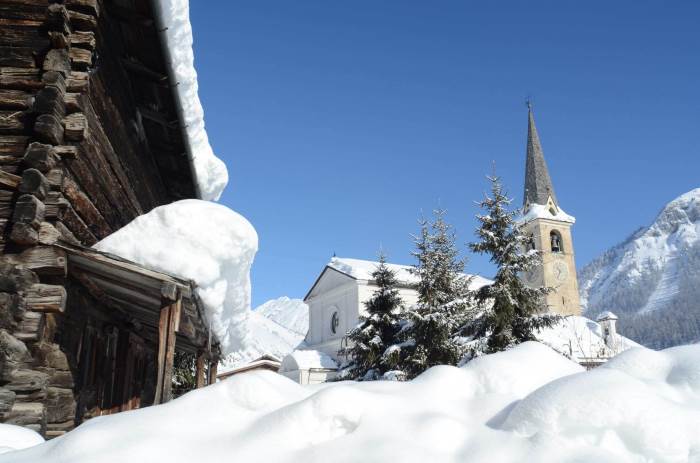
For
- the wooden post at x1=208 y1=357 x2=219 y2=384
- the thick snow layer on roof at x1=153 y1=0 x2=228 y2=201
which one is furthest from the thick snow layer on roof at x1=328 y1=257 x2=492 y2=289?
the thick snow layer on roof at x1=153 y1=0 x2=228 y2=201

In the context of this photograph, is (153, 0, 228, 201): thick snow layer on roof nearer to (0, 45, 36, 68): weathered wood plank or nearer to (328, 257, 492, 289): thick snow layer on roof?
(0, 45, 36, 68): weathered wood plank

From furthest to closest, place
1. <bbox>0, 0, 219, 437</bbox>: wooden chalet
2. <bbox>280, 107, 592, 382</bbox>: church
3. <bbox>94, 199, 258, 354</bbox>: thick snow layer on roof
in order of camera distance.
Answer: <bbox>280, 107, 592, 382</bbox>: church → <bbox>94, 199, 258, 354</bbox>: thick snow layer on roof → <bbox>0, 0, 219, 437</bbox>: wooden chalet

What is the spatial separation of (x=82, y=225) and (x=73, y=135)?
47.3 inches

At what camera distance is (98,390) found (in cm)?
772

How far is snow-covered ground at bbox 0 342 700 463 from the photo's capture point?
A: 2.13 meters

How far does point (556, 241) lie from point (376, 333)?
33598 mm

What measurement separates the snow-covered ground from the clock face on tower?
1931 inches

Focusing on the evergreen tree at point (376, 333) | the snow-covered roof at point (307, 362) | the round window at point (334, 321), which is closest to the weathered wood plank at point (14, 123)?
the evergreen tree at point (376, 333)

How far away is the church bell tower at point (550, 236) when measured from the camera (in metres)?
48.2

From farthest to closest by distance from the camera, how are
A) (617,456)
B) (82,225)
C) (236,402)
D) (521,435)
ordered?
(82,225) → (236,402) → (521,435) → (617,456)

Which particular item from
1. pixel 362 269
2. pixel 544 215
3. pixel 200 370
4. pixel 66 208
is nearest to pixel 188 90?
pixel 66 208

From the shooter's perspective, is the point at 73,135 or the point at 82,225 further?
the point at 82,225

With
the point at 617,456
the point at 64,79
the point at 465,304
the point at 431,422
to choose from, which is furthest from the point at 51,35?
the point at 465,304

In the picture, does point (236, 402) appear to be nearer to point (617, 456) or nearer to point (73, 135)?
point (617, 456)
